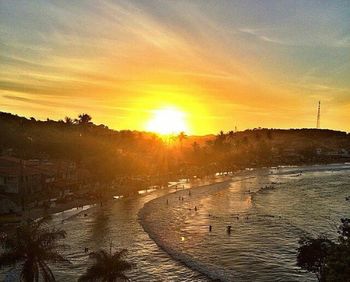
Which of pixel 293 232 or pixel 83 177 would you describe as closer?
pixel 293 232

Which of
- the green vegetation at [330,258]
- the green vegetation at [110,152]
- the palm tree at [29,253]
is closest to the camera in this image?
the green vegetation at [330,258]

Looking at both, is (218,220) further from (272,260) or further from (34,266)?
(34,266)

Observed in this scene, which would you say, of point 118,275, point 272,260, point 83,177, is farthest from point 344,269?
point 83,177

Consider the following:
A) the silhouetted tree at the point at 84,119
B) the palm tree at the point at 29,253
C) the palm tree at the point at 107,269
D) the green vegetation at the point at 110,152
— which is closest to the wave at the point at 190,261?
the palm tree at the point at 107,269

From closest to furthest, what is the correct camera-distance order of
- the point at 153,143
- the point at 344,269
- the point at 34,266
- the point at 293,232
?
the point at 344,269
the point at 34,266
the point at 293,232
the point at 153,143

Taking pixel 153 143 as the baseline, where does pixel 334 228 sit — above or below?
below

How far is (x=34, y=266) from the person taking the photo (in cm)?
2716

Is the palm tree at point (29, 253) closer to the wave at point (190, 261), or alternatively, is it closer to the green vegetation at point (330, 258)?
the wave at point (190, 261)

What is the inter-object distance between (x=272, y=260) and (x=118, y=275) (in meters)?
21.6

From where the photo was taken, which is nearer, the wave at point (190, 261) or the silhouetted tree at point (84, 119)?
the wave at point (190, 261)

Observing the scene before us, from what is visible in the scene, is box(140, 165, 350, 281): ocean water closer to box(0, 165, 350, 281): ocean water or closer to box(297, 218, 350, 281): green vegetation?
box(0, 165, 350, 281): ocean water

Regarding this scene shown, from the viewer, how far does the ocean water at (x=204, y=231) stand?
39.2m

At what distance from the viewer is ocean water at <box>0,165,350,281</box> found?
39.2 meters

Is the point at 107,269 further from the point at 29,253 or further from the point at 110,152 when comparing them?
the point at 110,152
